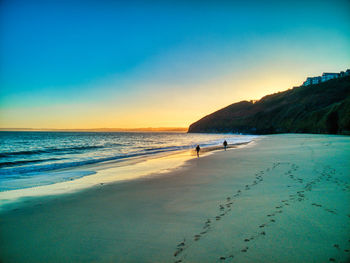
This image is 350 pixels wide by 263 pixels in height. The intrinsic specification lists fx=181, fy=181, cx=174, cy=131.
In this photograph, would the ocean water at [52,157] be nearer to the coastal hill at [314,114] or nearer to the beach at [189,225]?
the beach at [189,225]

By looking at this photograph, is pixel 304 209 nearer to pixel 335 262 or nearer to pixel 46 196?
pixel 335 262

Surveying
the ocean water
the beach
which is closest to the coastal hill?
the ocean water

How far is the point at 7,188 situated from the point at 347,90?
382 ft

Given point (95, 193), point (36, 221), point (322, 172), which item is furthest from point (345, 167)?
point (36, 221)

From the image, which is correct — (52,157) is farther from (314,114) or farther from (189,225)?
(314,114)

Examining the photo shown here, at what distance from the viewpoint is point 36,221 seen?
541 cm

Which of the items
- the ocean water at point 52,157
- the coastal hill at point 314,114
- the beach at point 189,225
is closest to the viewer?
the beach at point 189,225

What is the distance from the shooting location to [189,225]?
180 inches

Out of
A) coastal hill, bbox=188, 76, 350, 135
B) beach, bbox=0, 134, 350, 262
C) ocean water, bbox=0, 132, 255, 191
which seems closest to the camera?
beach, bbox=0, 134, 350, 262

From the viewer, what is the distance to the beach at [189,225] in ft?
11.3

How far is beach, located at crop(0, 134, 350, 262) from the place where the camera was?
3.46 meters

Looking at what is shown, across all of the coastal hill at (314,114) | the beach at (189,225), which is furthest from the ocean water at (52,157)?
the coastal hill at (314,114)

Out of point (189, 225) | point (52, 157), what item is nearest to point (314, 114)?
point (189, 225)

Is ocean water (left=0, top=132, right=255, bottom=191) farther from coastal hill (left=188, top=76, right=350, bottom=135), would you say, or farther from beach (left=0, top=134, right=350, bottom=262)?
coastal hill (left=188, top=76, right=350, bottom=135)
